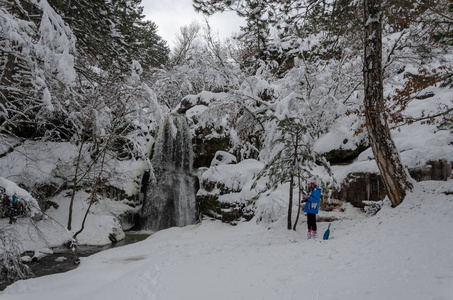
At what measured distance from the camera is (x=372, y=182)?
8992mm

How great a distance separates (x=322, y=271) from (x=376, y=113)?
3822 mm

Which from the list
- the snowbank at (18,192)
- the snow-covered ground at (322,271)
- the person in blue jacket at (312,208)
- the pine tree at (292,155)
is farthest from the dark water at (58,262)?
the person in blue jacket at (312,208)

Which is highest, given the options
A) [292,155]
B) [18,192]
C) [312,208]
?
[292,155]

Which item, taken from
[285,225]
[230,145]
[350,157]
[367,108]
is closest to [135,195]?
[230,145]

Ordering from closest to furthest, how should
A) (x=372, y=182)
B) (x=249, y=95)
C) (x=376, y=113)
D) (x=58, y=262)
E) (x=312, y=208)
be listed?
1. (x=376, y=113)
2. (x=312, y=208)
3. (x=58, y=262)
4. (x=372, y=182)
5. (x=249, y=95)

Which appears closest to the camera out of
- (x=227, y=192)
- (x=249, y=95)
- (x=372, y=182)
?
(x=372, y=182)

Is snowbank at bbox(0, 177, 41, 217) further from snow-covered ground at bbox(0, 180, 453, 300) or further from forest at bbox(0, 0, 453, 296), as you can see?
snow-covered ground at bbox(0, 180, 453, 300)

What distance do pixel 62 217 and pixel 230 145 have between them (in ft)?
31.7

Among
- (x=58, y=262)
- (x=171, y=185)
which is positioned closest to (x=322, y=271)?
(x=58, y=262)

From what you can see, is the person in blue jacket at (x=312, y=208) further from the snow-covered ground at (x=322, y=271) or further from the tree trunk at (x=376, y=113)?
the tree trunk at (x=376, y=113)

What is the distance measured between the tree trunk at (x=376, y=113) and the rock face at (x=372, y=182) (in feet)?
9.28

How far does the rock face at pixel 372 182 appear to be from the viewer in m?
8.11

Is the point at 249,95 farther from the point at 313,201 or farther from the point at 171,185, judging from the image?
the point at 171,185

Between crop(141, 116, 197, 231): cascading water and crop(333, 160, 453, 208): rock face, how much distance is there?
348 inches
